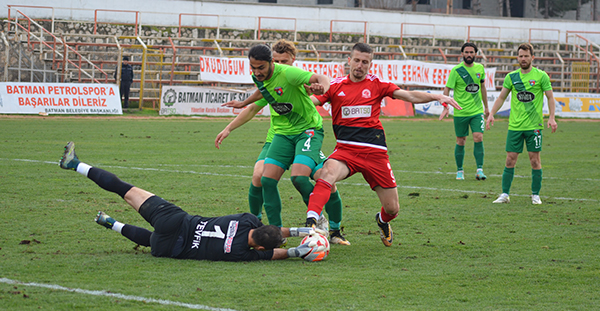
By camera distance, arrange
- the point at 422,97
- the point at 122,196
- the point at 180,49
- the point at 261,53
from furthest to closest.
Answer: the point at 180,49
the point at 422,97
the point at 261,53
the point at 122,196

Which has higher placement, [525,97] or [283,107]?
[525,97]

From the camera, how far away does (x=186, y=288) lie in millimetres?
4570

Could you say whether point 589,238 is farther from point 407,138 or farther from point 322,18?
point 322,18

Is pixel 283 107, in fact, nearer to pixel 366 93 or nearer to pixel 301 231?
pixel 366 93

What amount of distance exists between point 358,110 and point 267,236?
169cm

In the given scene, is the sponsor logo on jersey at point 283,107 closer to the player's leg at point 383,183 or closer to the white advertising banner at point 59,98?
the player's leg at point 383,183

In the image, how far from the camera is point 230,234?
5.45m

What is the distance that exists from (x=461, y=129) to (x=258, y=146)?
18.8ft

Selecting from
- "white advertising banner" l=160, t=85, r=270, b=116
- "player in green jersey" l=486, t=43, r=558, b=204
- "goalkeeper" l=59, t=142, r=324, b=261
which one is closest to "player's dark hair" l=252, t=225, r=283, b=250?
"goalkeeper" l=59, t=142, r=324, b=261

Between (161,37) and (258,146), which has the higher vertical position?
(161,37)

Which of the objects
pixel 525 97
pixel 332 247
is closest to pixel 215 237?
pixel 332 247

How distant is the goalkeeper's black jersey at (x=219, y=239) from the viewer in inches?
214

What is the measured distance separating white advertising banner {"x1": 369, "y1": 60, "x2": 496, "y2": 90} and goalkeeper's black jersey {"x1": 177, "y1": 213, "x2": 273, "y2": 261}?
2575 centimetres

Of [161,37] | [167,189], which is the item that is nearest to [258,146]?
[167,189]
